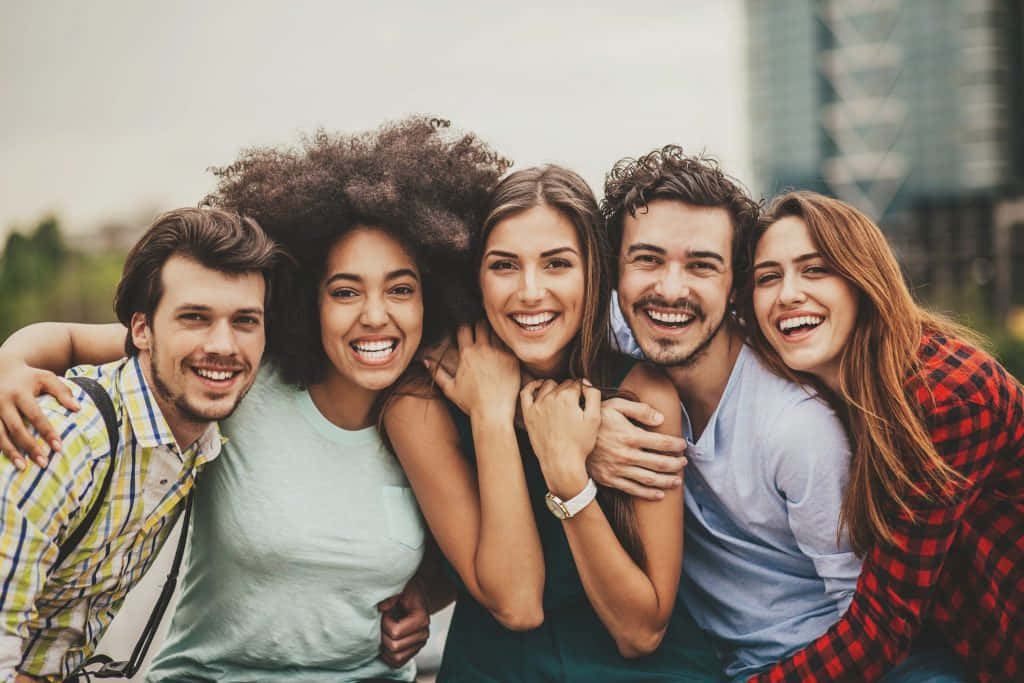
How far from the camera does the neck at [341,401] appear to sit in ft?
10.2

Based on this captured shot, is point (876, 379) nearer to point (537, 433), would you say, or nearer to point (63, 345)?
point (537, 433)

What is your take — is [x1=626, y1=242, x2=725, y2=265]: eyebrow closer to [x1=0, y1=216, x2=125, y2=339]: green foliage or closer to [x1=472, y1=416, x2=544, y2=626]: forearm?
[x1=472, y1=416, x2=544, y2=626]: forearm

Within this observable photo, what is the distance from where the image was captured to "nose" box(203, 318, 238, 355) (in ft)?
8.68

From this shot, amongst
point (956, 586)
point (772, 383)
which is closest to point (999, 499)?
point (956, 586)

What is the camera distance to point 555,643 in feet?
10.1

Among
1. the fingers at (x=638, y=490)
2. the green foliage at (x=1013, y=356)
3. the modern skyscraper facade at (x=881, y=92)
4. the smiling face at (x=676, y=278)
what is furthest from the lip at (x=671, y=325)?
the modern skyscraper facade at (x=881, y=92)

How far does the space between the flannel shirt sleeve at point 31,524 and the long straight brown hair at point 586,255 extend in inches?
59.2

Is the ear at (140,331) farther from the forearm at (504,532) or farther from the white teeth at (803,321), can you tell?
the white teeth at (803,321)

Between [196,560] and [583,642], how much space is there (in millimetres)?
1415

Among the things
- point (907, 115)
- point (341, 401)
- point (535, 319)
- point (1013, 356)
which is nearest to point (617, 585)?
point (535, 319)

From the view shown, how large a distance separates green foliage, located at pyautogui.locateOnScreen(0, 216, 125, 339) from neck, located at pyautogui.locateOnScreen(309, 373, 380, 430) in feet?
72.7

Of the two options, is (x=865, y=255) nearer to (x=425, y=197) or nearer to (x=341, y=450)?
(x=425, y=197)

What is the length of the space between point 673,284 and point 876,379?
0.75 meters

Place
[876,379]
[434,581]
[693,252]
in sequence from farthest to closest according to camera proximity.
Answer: [434,581]
[693,252]
[876,379]
